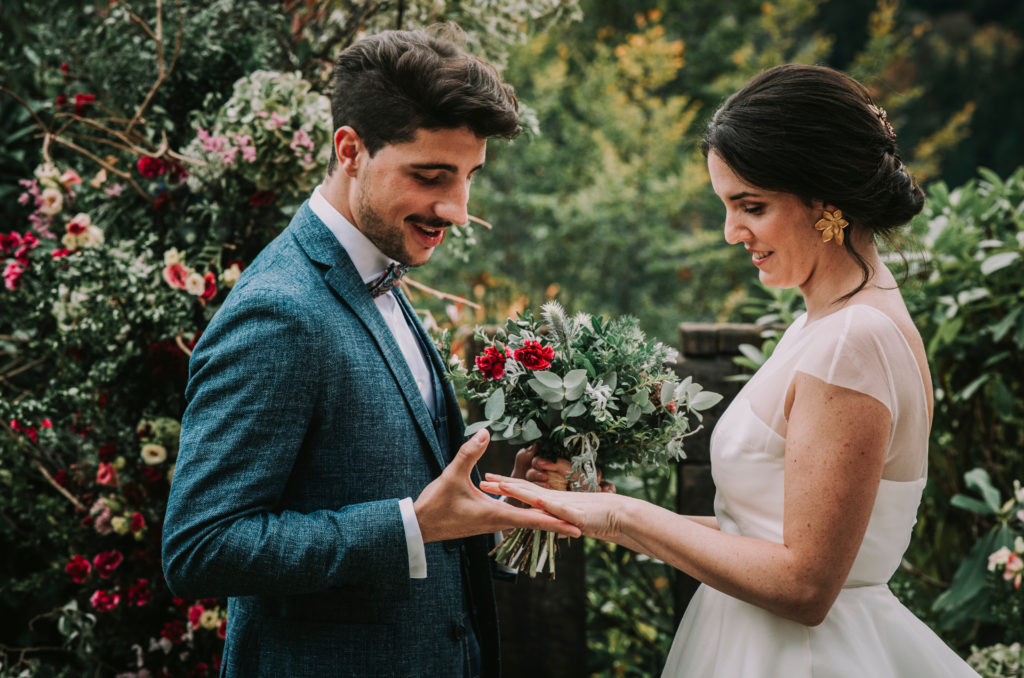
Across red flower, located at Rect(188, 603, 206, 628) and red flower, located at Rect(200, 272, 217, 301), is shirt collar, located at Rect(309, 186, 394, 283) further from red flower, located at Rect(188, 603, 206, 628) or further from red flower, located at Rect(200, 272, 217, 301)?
red flower, located at Rect(188, 603, 206, 628)

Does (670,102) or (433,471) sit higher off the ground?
(670,102)

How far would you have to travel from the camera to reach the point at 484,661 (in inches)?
77.3

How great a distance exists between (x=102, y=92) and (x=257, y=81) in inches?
29.5

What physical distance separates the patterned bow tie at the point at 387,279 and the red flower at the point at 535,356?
1.13 ft

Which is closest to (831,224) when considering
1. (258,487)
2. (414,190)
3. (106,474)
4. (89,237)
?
(414,190)

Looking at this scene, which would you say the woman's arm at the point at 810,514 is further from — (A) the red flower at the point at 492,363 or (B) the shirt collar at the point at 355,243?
(B) the shirt collar at the point at 355,243

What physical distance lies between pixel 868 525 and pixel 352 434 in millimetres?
1166

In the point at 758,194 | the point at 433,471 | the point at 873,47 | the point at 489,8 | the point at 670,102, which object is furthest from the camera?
the point at 873,47

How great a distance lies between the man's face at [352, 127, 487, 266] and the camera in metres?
1.72

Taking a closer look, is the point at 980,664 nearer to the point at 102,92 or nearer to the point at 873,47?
the point at 102,92

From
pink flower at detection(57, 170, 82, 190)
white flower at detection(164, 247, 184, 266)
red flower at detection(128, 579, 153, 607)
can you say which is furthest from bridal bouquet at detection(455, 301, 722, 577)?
pink flower at detection(57, 170, 82, 190)

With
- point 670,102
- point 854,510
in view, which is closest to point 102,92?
point 854,510

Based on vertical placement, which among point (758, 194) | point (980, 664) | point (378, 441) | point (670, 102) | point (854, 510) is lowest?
point (980, 664)

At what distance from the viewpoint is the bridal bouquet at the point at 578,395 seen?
1.75 m
